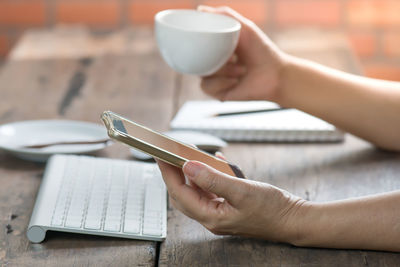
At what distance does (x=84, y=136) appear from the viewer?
103 cm

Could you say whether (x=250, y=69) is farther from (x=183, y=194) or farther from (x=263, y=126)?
(x=183, y=194)

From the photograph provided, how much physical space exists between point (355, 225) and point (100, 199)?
12.5 inches

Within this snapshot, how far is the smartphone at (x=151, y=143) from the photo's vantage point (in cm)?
68

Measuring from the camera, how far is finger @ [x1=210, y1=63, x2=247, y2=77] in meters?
1.11

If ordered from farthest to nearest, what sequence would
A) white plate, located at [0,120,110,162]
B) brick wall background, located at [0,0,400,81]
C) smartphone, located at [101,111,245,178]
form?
brick wall background, located at [0,0,400,81], white plate, located at [0,120,110,162], smartphone, located at [101,111,245,178]

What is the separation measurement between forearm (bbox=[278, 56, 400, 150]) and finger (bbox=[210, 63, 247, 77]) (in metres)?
0.08

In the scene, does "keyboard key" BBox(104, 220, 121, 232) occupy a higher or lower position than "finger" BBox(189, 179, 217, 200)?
lower

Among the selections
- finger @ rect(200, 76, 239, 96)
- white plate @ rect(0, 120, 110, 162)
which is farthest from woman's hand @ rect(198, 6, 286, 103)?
white plate @ rect(0, 120, 110, 162)

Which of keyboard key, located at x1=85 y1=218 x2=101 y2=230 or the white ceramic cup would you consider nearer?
keyboard key, located at x1=85 y1=218 x2=101 y2=230

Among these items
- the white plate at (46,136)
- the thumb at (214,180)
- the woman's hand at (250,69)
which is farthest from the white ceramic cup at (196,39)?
the thumb at (214,180)

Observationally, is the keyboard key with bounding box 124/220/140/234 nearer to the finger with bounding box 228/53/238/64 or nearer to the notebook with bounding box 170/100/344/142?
the notebook with bounding box 170/100/344/142

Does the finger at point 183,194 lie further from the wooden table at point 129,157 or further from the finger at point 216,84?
the finger at point 216,84

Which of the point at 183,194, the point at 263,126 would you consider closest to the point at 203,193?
the point at 183,194

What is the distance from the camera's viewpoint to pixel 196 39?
95 cm
